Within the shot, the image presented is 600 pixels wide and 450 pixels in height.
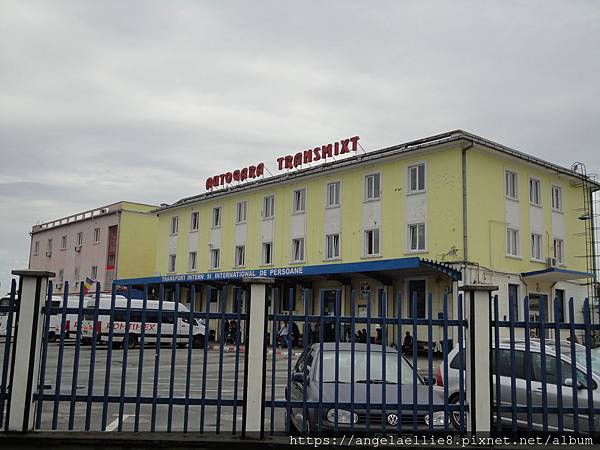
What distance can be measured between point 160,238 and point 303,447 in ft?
144

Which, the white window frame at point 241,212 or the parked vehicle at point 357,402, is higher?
the white window frame at point 241,212

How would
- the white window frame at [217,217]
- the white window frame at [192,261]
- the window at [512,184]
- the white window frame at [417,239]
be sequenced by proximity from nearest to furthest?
the white window frame at [417,239]
the window at [512,184]
the white window frame at [217,217]
the white window frame at [192,261]

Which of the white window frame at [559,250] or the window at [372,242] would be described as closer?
the window at [372,242]

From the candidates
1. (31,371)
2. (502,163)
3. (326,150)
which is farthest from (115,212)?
(31,371)

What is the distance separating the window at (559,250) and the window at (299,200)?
46.2 ft

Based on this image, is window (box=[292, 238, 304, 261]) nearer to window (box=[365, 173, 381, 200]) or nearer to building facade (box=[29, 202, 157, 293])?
window (box=[365, 173, 381, 200])

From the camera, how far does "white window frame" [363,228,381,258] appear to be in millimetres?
32562

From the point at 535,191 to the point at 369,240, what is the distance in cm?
910

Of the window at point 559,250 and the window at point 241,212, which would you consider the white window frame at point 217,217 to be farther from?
the window at point 559,250

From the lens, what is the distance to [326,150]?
3606 centimetres

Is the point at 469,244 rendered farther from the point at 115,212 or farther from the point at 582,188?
the point at 115,212

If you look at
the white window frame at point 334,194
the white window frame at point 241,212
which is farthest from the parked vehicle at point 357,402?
the white window frame at point 241,212

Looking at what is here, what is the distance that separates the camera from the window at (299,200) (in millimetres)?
37219

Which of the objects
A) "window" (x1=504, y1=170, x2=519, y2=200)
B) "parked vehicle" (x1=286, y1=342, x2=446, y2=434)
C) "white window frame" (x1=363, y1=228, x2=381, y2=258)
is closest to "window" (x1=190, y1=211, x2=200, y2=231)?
"white window frame" (x1=363, y1=228, x2=381, y2=258)
